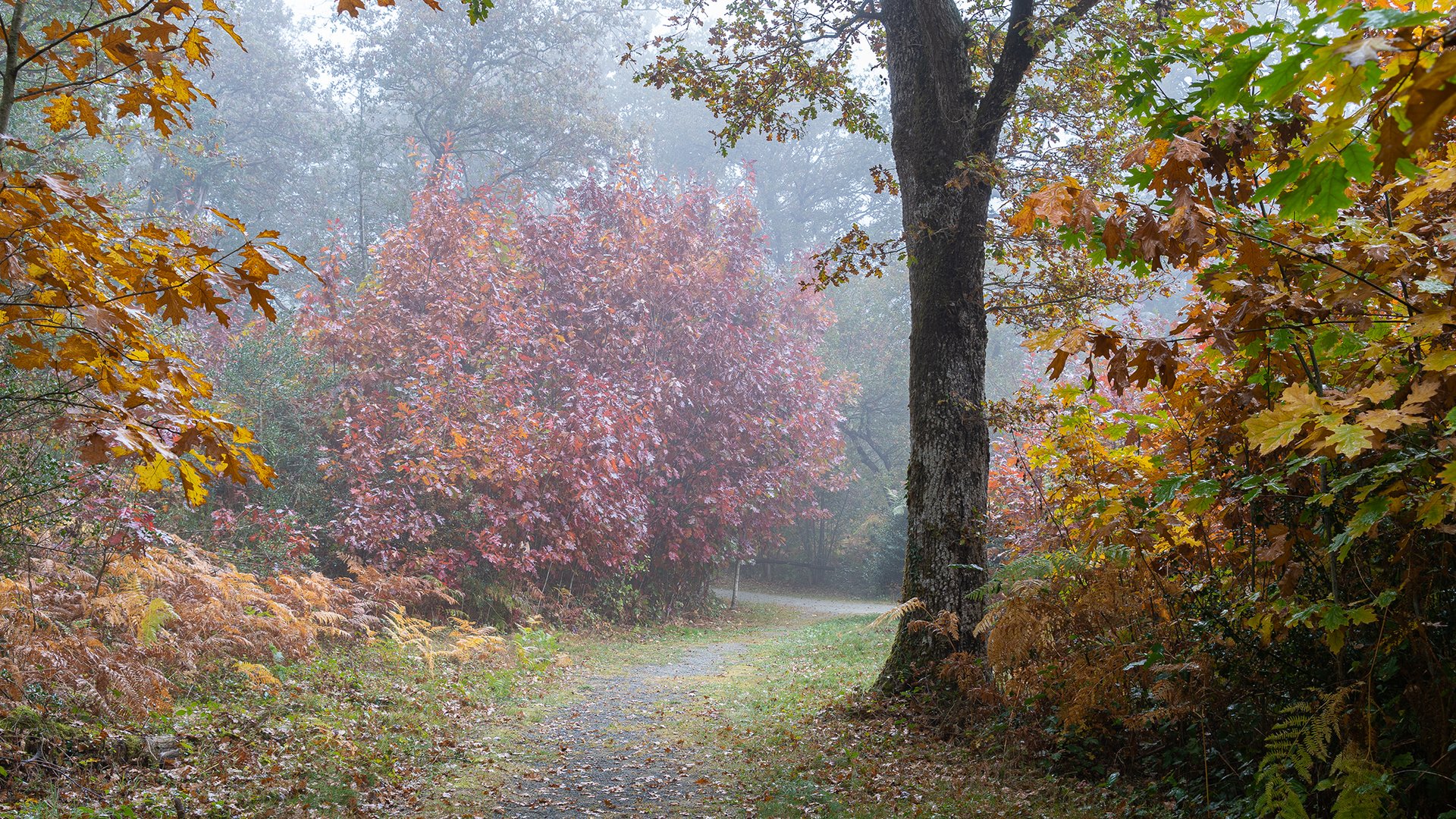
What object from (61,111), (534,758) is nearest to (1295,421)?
(61,111)

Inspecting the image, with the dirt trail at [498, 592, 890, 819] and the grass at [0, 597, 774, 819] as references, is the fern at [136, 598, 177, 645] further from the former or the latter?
the dirt trail at [498, 592, 890, 819]

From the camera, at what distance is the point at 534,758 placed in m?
6.22

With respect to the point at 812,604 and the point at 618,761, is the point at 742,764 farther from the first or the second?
the point at 812,604

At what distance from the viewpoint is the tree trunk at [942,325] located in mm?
6570

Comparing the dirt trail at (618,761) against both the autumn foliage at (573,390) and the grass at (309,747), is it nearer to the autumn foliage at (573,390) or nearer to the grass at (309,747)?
the grass at (309,747)

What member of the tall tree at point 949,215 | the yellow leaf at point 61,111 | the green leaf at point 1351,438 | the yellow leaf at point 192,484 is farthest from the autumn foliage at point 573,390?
the green leaf at point 1351,438

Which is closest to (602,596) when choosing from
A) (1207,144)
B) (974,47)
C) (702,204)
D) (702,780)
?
(702,204)

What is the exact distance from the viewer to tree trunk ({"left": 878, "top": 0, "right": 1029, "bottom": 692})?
21.6ft

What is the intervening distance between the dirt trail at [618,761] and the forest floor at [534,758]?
0.02m

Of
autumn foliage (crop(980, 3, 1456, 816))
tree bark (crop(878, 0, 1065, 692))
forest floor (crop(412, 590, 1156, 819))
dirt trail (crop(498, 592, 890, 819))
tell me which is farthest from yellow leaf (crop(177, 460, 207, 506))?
tree bark (crop(878, 0, 1065, 692))

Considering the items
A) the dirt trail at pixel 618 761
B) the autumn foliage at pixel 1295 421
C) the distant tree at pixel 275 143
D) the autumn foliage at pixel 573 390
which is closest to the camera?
the autumn foliage at pixel 1295 421

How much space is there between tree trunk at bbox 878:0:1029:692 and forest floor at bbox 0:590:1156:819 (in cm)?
65

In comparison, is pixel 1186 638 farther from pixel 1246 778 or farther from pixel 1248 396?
pixel 1248 396

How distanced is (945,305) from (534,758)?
4.55m
